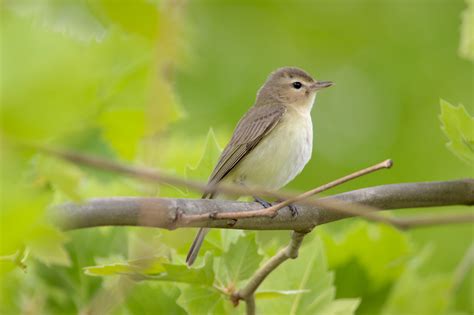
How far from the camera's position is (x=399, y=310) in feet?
10.1

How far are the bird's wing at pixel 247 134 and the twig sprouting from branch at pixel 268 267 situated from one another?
1947 mm

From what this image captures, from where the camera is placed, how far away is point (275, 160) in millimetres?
4758

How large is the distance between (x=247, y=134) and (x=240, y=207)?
8.96ft

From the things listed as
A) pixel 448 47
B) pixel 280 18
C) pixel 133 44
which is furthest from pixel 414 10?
pixel 133 44

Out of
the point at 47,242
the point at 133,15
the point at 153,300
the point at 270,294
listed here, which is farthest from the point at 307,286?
the point at 133,15

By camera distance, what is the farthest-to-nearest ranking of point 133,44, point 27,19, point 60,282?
point 60,282 < point 133,44 < point 27,19

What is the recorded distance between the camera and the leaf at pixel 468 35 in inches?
92.2

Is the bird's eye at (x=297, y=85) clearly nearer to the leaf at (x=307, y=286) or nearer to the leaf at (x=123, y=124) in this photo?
the leaf at (x=123, y=124)

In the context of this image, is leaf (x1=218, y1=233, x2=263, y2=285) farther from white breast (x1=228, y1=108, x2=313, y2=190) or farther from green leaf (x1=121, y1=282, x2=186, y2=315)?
white breast (x1=228, y1=108, x2=313, y2=190)

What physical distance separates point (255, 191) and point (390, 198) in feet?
3.52

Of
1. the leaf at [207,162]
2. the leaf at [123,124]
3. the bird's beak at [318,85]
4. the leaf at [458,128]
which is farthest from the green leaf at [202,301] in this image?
the bird's beak at [318,85]

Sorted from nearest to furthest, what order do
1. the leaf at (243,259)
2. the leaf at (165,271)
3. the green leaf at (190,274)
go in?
the leaf at (165,271)
the green leaf at (190,274)
the leaf at (243,259)

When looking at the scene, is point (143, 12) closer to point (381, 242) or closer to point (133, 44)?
point (133, 44)

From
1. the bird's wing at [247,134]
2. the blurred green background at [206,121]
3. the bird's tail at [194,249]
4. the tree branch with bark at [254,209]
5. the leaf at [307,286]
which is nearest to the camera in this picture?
the blurred green background at [206,121]
